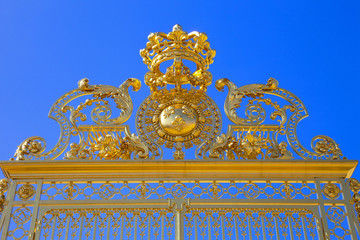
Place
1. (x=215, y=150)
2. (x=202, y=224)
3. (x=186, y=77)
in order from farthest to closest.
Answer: (x=186, y=77)
(x=215, y=150)
(x=202, y=224)

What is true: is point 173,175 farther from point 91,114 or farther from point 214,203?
point 91,114

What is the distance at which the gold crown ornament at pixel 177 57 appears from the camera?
24.5ft

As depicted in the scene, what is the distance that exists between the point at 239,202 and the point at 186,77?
1.79 metres

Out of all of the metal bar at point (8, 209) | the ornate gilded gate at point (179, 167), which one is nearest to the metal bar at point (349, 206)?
the ornate gilded gate at point (179, 167)

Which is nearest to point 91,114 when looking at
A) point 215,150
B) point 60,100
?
point 60,100

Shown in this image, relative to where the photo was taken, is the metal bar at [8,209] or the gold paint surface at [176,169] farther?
the gold paint surface at [176,169]

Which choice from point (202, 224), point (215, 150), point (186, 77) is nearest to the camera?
point (202, 224)

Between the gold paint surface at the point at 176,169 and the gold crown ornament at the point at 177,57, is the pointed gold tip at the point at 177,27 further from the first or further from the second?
the gold paint surface at the point at 176,169

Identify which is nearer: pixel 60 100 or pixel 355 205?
pixel 355 205

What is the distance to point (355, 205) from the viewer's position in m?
6.74

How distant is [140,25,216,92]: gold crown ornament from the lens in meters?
7.46

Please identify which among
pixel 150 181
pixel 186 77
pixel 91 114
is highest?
pixel 186 77

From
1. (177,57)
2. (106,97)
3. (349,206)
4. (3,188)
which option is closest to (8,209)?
(3,188)

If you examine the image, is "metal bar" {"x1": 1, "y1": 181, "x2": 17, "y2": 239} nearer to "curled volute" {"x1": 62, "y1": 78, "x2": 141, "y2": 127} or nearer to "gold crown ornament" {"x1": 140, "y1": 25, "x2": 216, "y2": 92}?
"curled volute" {"x1": 62, "y1": 78, "x2": 141, "y2": 127}
